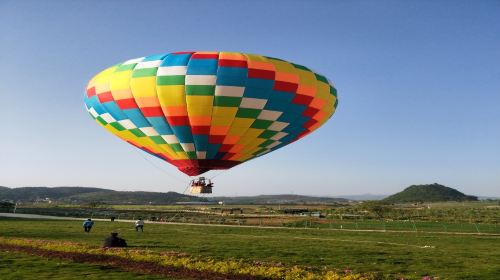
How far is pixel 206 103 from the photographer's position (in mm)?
32188

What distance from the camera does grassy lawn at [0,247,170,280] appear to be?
1983 cm

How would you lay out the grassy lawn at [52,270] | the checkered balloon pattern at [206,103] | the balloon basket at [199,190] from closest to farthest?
the grassy lawn at [52,270]
the checkered balloon pattern at [206,103]
the balloon basket at [199,190]

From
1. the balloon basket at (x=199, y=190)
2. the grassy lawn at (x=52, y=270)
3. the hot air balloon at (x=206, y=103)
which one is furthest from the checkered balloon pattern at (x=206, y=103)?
the grassy lawn at (x=52, y=270)

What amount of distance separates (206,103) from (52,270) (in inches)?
609

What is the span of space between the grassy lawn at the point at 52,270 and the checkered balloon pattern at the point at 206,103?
13.3 metres

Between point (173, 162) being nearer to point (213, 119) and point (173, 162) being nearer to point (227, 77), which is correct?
point (213, 119)

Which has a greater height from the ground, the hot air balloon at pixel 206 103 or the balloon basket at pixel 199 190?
the hot air balloon at pixel 206 103

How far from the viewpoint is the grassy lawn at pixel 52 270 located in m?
19.8

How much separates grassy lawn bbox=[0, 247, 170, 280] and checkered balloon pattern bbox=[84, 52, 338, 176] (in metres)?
13.3

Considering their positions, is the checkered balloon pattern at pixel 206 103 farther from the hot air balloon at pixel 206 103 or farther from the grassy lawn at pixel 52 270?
the grassy lawn at pixel 52 270

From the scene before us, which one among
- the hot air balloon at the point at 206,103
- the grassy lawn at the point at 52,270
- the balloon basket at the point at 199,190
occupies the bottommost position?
the grassy lawn at the point at 52,270

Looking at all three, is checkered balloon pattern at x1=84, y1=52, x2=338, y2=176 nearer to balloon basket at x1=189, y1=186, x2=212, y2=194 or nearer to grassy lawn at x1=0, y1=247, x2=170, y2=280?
balloon basket at x1=189, y1=186, x2=212, y2=194

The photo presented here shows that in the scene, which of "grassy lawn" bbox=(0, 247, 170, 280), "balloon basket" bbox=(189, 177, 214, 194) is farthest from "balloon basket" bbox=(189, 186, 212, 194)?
"grassy lawn" bbox=(0, 247, 170, 280)

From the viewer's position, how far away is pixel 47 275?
20.0 m
